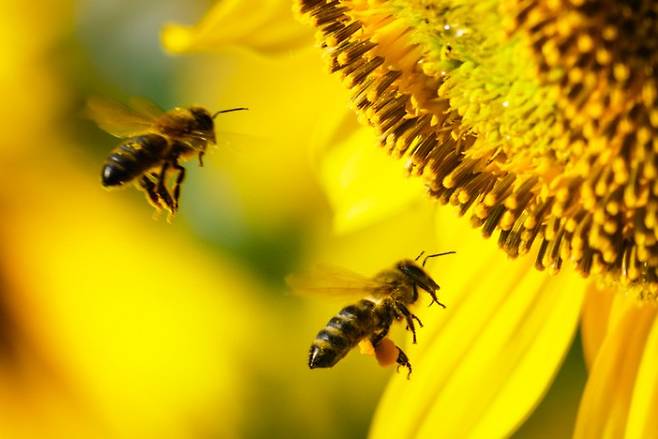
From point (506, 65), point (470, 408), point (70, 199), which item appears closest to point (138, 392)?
point (70, 199)

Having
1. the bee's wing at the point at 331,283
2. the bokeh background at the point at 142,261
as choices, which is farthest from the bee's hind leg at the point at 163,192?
the bokeh background at the point at 142,261

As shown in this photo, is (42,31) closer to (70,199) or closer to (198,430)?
(70,199)

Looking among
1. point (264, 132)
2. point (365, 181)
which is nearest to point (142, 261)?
point (264, 132)

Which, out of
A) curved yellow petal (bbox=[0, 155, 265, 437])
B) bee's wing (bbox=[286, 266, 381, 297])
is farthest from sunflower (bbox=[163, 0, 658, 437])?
curved yellow petal (bbox=[0, 155, 265, 437])

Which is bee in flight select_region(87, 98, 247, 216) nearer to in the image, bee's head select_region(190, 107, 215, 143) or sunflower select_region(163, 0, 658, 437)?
bee's head select_region(190, 107, 215, 143)

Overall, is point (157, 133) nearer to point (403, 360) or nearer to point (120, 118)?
point (120, 118)
